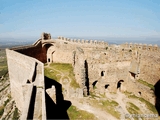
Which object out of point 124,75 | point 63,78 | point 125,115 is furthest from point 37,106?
point 124,75

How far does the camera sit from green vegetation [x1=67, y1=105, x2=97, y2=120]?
17.4 meters

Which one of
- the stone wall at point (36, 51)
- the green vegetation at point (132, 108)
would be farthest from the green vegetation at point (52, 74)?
the green vegetation at point (132, 108)

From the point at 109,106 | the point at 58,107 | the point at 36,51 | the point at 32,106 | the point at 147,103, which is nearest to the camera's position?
the point at 32,106

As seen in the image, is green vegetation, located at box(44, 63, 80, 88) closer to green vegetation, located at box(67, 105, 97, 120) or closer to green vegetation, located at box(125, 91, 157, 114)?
green vegetation, located at box(67, 105, 97, 120)

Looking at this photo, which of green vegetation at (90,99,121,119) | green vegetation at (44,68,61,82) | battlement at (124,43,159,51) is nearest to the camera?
green vegetation at (90,99,121,119)

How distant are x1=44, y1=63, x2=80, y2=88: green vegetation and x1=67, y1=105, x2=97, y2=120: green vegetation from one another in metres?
4.79

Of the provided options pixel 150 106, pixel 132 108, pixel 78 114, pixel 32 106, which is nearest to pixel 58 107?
pixel 78 114

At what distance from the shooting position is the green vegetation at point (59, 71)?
24413 mm

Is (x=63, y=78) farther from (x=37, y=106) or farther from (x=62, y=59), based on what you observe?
(x=37, y=106)

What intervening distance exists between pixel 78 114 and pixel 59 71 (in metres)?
11.5

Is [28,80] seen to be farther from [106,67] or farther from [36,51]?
[36,51]

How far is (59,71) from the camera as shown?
28.1 m

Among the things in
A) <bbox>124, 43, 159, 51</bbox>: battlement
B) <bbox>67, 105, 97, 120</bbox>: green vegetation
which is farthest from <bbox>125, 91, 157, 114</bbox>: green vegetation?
<bbox>67, 105, 97, 120</bbox>: green vegetation

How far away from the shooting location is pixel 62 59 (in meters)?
32.9
